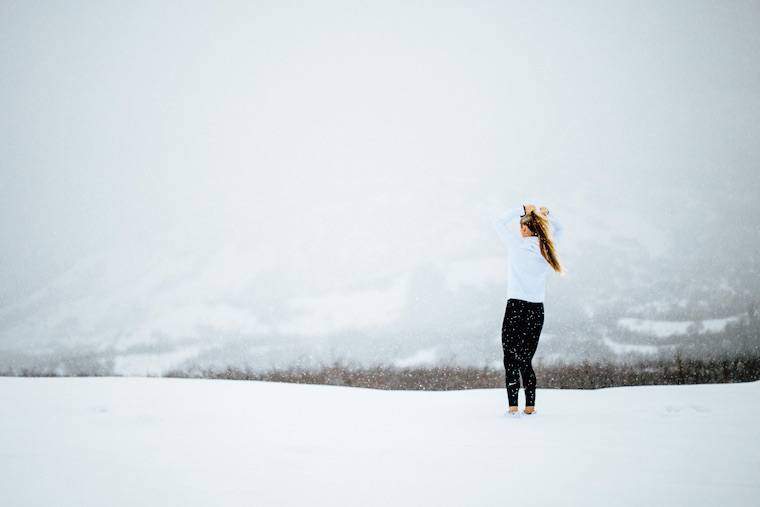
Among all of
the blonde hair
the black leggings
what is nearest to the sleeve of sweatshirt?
the blonde hair

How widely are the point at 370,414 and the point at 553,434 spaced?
90.7 inches

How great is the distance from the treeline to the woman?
10.8 ft

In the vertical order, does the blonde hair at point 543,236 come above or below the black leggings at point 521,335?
above

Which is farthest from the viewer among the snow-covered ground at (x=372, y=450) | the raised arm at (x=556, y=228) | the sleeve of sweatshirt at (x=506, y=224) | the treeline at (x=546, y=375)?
the treeline at (x=546, y=375)

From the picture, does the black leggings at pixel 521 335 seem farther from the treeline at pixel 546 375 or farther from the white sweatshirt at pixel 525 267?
the treeline at pixel 546 375

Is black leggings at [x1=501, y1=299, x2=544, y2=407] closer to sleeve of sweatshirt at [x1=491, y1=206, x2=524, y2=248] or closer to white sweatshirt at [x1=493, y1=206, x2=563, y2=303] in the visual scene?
white sweatshirt at [x1=493, y1=206, x2=563, y2=303]

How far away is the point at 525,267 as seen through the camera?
634 centimetres

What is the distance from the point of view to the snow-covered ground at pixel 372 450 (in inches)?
139

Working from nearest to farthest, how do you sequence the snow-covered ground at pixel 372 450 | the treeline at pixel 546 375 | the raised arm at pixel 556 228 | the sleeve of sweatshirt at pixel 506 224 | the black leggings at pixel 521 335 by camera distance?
the snow-covered ground at pixel 372 450 < the black leggings at pixel 521 335 < the sleeve of sweatshirt at pixel 506 224 < the raised arm at pixel 556 228 < the treeline at pixel 546 375

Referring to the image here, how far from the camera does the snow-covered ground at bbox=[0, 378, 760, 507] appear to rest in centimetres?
354

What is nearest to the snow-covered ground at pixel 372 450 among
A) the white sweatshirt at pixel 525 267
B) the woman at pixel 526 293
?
the woman at pixel 526 293

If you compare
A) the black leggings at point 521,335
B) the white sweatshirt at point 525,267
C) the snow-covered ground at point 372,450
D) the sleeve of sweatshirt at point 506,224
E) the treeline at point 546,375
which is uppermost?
the sleeve of sweatshirt at point 506,224

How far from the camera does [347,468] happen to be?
13.7 ft

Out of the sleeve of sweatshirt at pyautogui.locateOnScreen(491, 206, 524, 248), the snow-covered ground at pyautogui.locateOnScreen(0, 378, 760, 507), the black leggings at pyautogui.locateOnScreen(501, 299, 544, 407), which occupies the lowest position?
the snow-covered ground at pyautogui.locateOnScreen(0, 378, 760, 507)
